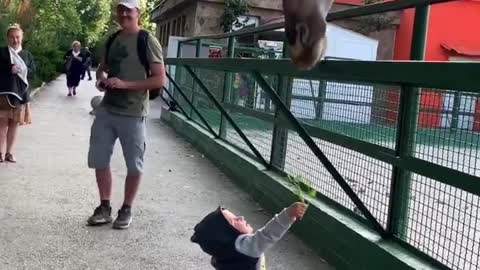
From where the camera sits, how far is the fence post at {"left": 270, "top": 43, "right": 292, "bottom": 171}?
22.1ft

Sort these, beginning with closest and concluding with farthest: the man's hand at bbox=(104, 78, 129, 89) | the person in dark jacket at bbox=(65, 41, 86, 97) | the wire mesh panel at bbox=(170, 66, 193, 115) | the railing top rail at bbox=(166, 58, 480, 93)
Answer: the railing top rail at bbox=(166, 58, 480, 93) < the man's hand at bbox=(104, 78, 129, 89) < the wire mesh panel at bbox=(170, 66, 193, 115) < the person in dark jacket at bbox=(65, 41, 86, 97)

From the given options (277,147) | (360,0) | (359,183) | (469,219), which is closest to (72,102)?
(360,0)

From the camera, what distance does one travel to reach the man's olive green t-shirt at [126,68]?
5723 mm

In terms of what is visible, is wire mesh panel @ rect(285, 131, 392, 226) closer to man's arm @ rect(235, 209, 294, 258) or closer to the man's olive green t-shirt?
man's arm @ rect(235, 209, 294, 258)

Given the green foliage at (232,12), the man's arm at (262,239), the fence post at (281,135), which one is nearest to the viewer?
the man's arm at (262,239)

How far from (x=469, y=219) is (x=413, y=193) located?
0.48 m

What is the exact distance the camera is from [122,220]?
5.87m

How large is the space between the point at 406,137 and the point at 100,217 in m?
2.68

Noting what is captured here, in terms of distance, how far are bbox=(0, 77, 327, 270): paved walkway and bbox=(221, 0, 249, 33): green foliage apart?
503 inches

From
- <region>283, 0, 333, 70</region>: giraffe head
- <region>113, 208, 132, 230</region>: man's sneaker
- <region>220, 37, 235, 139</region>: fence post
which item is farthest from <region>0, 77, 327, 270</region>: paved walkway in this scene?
<region>283, 0, 333, 70</region>: giraffe head

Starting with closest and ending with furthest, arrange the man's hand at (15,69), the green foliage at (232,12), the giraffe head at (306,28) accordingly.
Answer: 1. the giraffe head at (306,28)
2. the man's hand at (15,69)
3. the green foliage at (232,12)

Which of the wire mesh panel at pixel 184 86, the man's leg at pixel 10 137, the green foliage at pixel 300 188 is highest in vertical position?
the wire mesh panel at pixel 184 86

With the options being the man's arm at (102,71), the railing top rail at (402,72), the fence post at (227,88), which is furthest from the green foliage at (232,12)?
the railing top rail at (402,72)

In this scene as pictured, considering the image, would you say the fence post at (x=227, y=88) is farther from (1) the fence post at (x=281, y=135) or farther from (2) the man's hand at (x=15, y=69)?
(2) the man's hand at (x=15, y=69)
